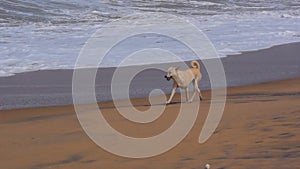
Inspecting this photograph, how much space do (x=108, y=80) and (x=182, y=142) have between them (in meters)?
5.43

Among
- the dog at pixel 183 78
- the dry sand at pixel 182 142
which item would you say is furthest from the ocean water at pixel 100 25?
the dry sand at pixel 182 142

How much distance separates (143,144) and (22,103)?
372 centimetres

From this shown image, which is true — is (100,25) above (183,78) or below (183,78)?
above

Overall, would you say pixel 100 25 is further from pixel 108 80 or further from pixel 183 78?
pixel 183 78

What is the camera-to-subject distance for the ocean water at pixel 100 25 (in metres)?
14.4

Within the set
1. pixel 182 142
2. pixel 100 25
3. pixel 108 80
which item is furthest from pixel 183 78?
pixel 100 25

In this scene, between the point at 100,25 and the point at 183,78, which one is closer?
the point at 183,78

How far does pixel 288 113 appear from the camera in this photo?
6711 mm

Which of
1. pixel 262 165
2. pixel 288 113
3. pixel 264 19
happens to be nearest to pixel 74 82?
pixel 288 113

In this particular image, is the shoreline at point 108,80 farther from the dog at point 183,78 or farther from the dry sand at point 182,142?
the dry sand at point 182,142

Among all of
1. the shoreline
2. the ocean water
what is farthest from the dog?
the ocean water

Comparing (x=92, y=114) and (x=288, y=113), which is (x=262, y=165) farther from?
(x=92, y=114)

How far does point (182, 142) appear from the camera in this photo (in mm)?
5977

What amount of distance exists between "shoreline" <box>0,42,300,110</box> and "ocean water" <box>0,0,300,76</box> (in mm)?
777
